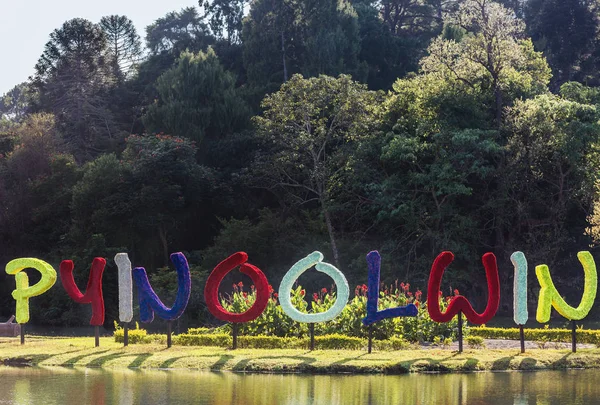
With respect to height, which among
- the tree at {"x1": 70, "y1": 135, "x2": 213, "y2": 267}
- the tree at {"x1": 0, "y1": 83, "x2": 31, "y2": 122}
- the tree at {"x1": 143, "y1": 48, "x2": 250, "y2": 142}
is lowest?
the tree at {"x1": 70, "y1": 135, "x2": 213, "y2": 267}

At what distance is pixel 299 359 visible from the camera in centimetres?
2094

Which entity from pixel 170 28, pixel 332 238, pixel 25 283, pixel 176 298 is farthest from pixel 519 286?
pixel 170 28

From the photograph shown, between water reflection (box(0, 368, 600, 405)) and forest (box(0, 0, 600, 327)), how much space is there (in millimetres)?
14462

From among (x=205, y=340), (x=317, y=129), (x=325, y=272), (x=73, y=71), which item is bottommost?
(x=205, y=340)

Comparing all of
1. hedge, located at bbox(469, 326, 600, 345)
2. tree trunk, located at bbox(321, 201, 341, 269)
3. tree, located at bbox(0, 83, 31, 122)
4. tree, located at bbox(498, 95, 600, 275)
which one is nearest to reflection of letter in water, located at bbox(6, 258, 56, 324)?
hedge, located at bbox(469, 326, 600, 345)

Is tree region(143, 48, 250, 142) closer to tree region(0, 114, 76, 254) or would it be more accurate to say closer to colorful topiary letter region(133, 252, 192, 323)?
tree region(0, 114, 76, 254)

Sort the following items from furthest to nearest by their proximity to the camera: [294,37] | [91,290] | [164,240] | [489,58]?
1. [294,37]
2. [164,240]
3. [489,58]
4. [91,290]

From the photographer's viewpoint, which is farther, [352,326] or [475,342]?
[352,326]

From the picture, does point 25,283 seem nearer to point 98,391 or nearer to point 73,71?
point 98,391

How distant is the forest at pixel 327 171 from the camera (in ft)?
126

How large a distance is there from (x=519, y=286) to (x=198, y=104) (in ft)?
90.4

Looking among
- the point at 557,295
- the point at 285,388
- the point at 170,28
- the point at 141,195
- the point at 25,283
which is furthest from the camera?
the point at 170,28

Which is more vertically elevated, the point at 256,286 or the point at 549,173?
the point at 549,173

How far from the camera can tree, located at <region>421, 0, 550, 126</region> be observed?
39.7 meters
